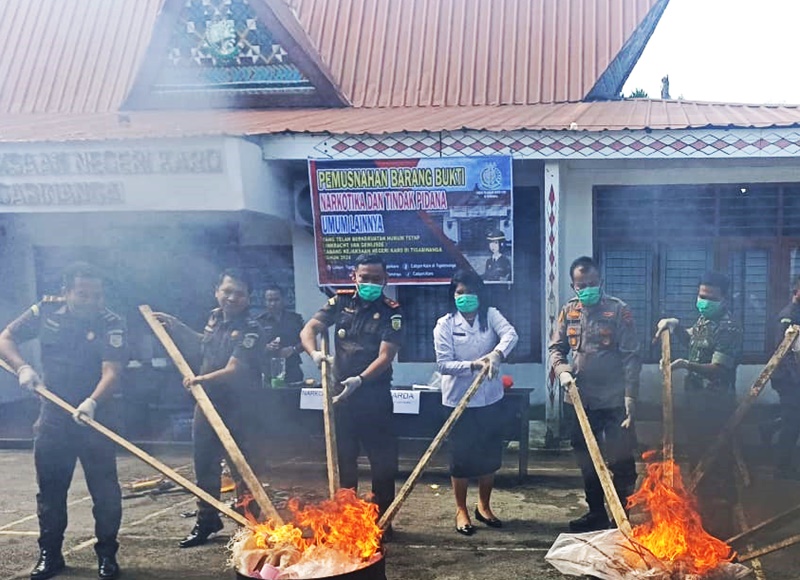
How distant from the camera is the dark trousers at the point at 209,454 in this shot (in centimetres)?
505

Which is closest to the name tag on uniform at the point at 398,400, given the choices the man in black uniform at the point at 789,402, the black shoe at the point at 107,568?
the black shoe at the point at 107,568

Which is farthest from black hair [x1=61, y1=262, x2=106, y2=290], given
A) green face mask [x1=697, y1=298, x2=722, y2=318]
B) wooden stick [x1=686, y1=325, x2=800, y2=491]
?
green face mask [x1=697, y1=298, x2=722, y2=318]

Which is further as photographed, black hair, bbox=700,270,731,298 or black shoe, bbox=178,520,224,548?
black hair, bbox=700,270,731,298

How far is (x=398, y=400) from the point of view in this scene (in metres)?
6.86

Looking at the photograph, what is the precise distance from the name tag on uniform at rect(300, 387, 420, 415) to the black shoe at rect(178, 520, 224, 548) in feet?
6.06

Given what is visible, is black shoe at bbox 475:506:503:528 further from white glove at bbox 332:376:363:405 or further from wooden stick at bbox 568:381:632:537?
wooden stick at bbox 568:381:632:537

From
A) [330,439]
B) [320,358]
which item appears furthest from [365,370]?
[330,439]

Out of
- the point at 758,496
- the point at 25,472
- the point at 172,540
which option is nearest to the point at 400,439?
the point at 172,540

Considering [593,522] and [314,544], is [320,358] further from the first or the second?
[593,522]

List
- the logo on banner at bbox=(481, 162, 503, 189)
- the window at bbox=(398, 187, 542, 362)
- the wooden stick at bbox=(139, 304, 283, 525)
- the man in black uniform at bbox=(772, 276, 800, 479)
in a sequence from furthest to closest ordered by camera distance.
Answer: the window at bbox=(398, 187, 542, 362) → the logo on banner at bbox=(481, 162, 503, 189) → the man in black uniform at bbox=(772, 276, 800, 479) → the wooden stick at bbox=(139, 304, 283, 525)

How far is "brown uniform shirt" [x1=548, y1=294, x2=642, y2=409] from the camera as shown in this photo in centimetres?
491

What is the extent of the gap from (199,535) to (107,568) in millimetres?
690

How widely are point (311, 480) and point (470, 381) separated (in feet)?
7.60

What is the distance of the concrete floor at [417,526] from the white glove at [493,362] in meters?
1.21
